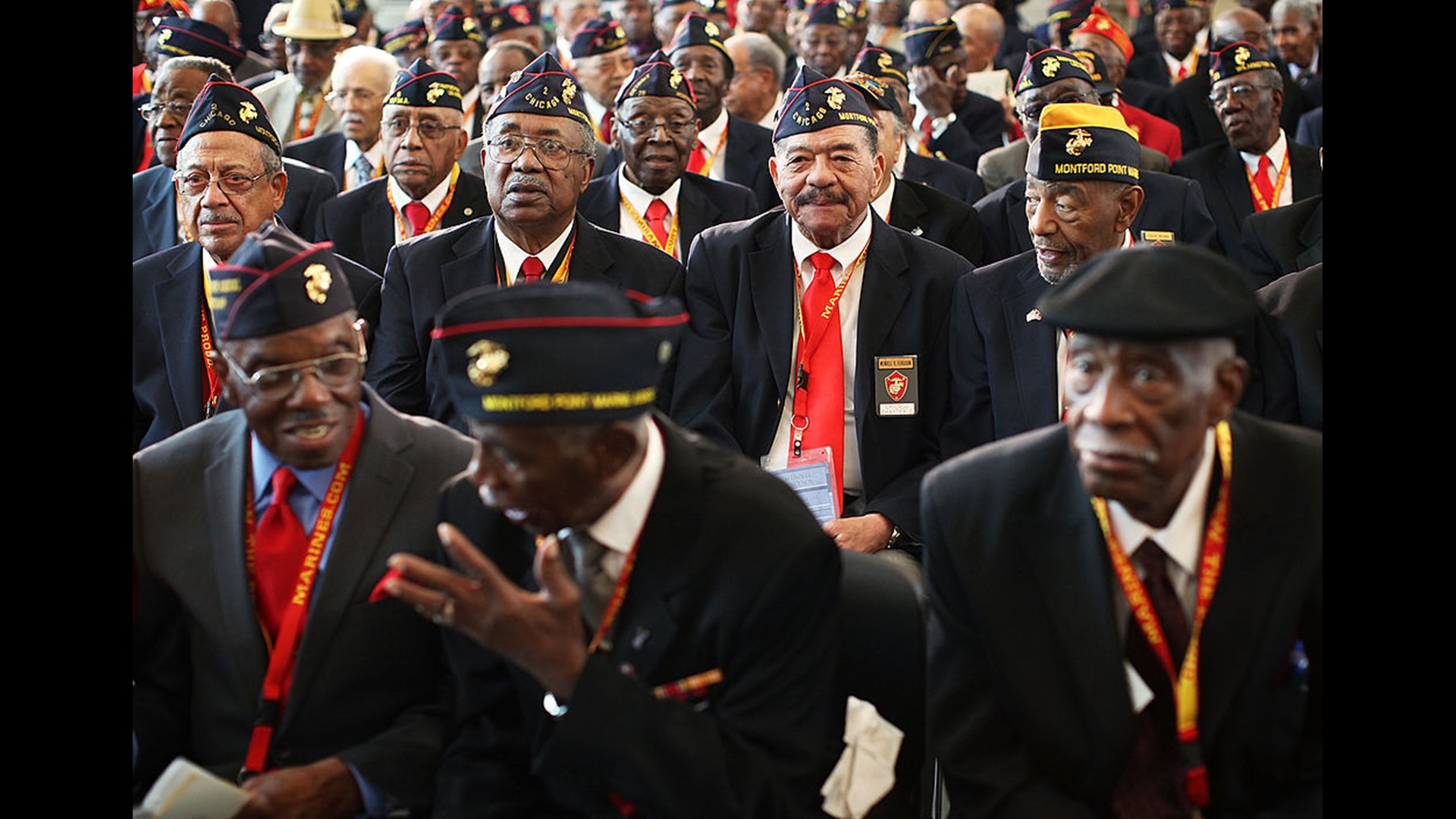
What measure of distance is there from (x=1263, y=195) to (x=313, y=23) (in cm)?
486

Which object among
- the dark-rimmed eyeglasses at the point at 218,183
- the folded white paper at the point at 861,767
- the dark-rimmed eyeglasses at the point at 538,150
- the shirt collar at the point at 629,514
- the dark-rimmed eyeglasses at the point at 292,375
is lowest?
the folded white paper at the point at 861,767

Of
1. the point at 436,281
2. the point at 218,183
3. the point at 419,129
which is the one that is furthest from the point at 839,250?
the point at 419,129

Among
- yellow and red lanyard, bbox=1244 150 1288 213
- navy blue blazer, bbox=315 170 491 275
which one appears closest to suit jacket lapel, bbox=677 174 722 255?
navy blue blazer, bbox=315 170 491 275

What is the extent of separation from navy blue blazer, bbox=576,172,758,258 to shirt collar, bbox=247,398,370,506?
2.92m

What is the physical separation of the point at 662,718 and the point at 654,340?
55 centimetres

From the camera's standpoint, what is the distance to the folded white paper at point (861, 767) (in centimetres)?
245

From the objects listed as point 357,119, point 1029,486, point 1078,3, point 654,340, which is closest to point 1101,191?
point 1029,486

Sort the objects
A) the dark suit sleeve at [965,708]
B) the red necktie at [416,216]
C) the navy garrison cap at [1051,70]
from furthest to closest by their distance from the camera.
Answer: the navy garrison cap at [1051,70] → the red necktie at [416,216] → the dark suit sleeve at [965,708]

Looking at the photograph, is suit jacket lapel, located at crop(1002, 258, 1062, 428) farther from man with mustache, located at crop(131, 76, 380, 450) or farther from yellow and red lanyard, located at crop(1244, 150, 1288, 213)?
yellow and red lanyard, located at crop(1244, 150, 1288, 213)

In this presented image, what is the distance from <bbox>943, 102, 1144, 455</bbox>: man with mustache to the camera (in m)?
4.03

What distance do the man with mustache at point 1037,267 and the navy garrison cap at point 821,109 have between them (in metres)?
0.58

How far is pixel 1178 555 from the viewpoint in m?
2.31

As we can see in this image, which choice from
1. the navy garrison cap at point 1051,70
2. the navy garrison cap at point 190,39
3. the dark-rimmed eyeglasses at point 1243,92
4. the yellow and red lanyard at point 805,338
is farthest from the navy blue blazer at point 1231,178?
the navy garrison cap at point 190,39

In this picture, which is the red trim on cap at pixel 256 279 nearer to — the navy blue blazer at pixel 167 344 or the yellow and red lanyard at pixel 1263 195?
the navy blue blazer at pixel 167 344
